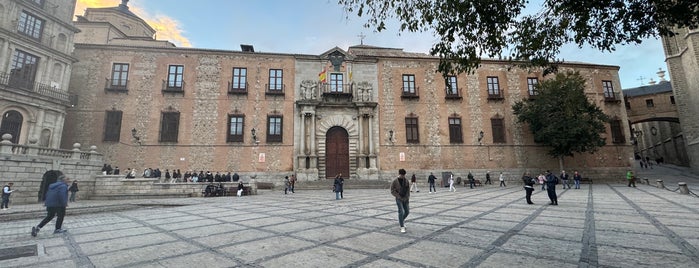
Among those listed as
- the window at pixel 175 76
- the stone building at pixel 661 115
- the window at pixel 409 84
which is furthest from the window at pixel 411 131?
the stone building at pixel 661 115

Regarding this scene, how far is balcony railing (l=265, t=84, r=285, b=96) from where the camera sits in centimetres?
2305

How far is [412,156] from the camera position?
2358 centimetres

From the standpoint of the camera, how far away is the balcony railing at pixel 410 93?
958 inches

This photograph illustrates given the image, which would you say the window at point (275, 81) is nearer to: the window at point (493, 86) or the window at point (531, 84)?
the window at point (493, 86)

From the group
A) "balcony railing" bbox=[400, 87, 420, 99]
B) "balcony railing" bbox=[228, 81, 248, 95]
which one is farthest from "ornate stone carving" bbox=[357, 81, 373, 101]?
"balcony railing" bbox=[228, 81, 248, 95]

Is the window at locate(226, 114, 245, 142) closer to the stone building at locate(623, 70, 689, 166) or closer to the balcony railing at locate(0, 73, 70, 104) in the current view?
the balcony railing at locate(0, 73, 70, 104)

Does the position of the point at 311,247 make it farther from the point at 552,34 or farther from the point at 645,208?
the point at 645,208

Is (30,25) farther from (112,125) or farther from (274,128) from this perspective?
(274,128)

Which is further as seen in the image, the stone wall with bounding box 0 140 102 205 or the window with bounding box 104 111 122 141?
the window with bounding box 104 111 122 141

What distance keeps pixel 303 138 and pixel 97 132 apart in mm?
14541

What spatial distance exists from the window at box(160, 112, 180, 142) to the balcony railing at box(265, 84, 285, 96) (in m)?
6.84

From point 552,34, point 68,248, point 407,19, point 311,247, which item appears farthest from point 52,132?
point 552,34

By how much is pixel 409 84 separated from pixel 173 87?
61.9 feet

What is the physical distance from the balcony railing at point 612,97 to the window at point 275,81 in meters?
28.9
